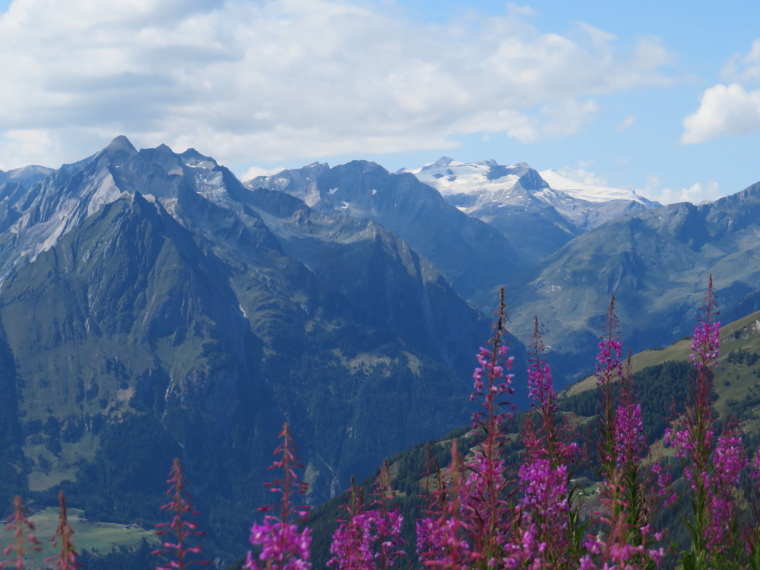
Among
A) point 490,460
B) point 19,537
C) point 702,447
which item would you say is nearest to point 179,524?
point 19,537

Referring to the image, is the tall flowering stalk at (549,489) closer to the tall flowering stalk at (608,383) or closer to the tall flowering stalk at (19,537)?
the tall flowering stalk at (608,383)

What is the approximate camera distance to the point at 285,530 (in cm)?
1454

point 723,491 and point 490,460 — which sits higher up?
point 490,460

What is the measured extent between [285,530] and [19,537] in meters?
4.25

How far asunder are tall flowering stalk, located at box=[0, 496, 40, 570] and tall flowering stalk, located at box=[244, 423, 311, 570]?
344 centimetres

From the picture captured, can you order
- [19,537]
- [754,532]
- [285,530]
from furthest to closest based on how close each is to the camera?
[754,532] < [285,530] < [19,537]

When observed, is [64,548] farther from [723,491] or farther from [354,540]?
[723,491]

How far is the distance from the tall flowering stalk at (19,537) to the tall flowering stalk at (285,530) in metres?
3.44

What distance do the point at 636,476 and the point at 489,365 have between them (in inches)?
365

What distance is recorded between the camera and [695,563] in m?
23.7

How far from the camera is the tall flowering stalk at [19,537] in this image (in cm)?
1219

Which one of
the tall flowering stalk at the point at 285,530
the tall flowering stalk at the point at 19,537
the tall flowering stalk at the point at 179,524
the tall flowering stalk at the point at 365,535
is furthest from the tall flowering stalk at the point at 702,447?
the tall flowering stalk at the point at 19,537

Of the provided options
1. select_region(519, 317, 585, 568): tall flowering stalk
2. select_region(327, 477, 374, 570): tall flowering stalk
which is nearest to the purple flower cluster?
select_region(519, 317, 585, 568): tall flowering stalk

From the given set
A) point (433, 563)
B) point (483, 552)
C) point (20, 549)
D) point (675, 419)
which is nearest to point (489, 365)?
point (483, 552)
